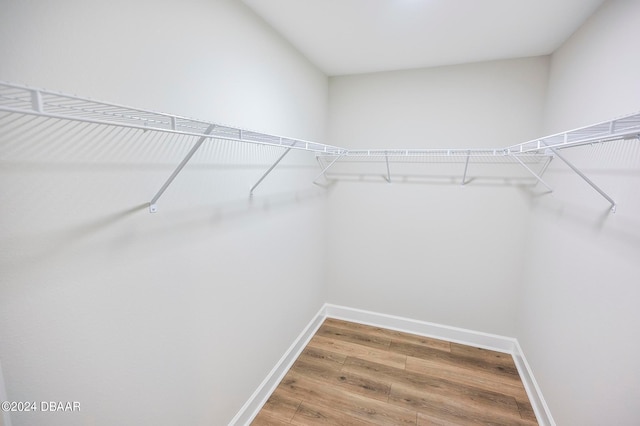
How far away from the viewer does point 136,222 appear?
1.07 metres

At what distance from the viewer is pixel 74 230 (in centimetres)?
89

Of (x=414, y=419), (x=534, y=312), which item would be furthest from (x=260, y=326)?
(x=534, y=312)

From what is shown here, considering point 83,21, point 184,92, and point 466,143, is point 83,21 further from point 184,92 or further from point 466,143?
point 466,143

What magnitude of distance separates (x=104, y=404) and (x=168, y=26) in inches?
56.0

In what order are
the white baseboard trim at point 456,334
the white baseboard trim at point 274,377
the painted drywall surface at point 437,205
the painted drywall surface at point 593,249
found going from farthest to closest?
the painted drywall surface at point 437,205 → the white baseboard trim at point 456,334 → the white baseboard trim at point 274,377 → the painted drywall surface at point 593,249

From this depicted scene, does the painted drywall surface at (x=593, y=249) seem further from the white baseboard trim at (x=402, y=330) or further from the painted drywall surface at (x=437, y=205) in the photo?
the painted drywall surface at (x=437, y=205)

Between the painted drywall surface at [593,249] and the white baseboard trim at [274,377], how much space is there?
5.80ft

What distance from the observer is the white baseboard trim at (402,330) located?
6.15ft

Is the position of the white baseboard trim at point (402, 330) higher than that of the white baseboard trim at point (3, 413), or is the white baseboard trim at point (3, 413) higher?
the white baseboard trim at point (3, 413)

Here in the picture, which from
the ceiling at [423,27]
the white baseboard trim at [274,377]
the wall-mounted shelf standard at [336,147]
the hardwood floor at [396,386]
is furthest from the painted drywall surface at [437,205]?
the white baseboard trim at [274,377]

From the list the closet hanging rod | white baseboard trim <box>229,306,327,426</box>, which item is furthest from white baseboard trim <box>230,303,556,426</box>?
the closet hanging rod

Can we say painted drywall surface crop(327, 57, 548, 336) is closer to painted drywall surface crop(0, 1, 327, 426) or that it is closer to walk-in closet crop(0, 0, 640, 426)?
walk-in closet crop(0, 0, 640, 426)

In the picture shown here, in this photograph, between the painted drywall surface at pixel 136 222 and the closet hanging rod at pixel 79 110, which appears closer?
the closet hanging rod at pixel 79 110

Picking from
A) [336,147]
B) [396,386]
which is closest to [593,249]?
[396,386]
